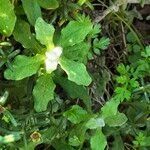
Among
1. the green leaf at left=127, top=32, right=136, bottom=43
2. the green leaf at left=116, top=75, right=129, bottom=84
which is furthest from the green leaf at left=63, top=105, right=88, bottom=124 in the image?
the green leaf at left=127, top=32, right=136, bottom=43

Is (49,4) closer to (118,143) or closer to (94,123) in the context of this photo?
(94,123)

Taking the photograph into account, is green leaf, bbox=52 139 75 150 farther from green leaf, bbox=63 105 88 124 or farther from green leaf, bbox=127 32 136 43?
green leaf, bbox=127 32 136 43

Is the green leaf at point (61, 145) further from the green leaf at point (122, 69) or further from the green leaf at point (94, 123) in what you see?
the green leaf at point (122, 69)

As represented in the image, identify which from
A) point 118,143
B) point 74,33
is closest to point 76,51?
point 74,33

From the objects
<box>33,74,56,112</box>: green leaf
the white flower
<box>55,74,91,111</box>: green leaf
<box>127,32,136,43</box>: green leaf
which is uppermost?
the white flower

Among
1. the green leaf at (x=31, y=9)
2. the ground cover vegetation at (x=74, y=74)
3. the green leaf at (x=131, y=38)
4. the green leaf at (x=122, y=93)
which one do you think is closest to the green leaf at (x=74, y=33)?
the ground cover vegetation at (x=74, y=74)

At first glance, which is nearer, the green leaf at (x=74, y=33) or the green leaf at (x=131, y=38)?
the green leaf at (x=74, y=33)

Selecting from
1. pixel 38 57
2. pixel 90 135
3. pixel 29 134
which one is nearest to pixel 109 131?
pixel 90 135
